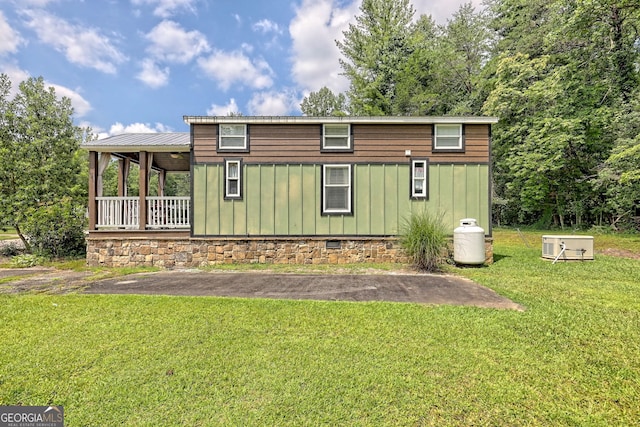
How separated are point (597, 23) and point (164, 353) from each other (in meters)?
22.6

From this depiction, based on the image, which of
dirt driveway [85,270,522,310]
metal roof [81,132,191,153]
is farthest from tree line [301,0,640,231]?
metal roof [81,132,191,153]

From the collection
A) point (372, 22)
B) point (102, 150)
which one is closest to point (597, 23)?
point (372, 22)

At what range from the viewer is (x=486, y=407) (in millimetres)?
2186

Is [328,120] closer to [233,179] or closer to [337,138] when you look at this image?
[337,138]

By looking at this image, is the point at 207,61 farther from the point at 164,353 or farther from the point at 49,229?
the point at 164,353

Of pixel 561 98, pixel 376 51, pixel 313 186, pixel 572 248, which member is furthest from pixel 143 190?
pixel 561 98

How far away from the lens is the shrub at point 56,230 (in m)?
9.27

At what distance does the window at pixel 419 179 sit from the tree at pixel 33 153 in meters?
11.2

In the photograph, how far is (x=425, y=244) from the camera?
7.23 metres

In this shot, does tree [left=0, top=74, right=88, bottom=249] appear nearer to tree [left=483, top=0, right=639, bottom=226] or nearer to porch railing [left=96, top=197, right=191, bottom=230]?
porch railing [left=96, top=197, right=191, bottom=230]

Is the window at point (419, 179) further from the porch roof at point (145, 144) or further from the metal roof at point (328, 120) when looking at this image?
the porch roof at point (145, 144)

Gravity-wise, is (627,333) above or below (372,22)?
below

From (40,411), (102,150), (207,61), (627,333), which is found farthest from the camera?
(207,61)

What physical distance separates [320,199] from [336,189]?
544mm
